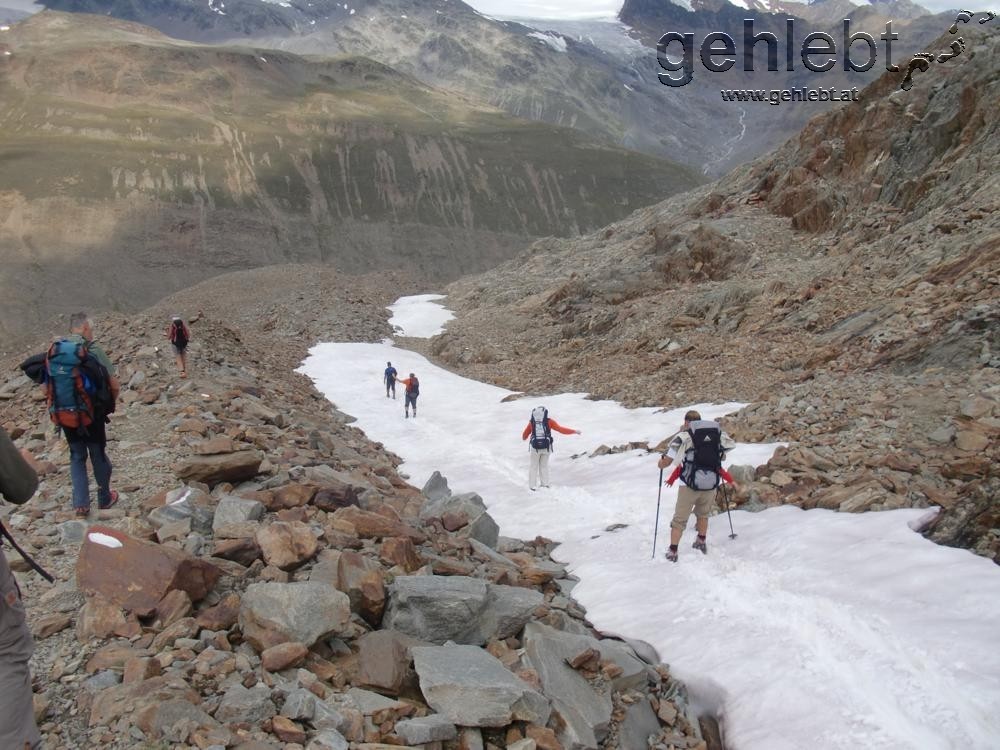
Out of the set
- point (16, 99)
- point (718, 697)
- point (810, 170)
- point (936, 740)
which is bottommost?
point (718, 697)

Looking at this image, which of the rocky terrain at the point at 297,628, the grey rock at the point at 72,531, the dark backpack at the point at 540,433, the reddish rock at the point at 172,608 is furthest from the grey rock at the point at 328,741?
the dark backpack at the point at 540,433

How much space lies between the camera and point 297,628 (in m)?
4.89

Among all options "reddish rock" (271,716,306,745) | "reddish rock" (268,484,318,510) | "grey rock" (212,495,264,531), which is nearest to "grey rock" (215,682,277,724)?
"reddish rock" (271,716,306,745)

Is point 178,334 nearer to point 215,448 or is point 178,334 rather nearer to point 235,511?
point 215,448

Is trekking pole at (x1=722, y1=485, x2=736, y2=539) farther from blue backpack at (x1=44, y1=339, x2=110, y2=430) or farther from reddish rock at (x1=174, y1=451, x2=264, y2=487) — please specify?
blue backpack at (x1=44, y1=339, x2=110, y2=430)

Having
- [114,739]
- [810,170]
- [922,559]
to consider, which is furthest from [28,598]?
[810,170]

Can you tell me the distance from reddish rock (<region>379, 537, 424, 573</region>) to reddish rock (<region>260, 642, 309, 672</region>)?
170cm

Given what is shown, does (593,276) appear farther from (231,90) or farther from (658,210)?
(231,90)

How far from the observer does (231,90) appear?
118 meters

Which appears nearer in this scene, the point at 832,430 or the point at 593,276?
the point at 832,430

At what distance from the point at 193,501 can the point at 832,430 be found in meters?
9.00

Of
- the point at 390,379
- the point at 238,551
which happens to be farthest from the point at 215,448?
the point at 390,379

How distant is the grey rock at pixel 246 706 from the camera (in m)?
4.13

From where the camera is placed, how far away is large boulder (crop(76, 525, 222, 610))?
16.4ft
